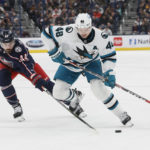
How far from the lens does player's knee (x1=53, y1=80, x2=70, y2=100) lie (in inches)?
139

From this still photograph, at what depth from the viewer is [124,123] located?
10.9ft

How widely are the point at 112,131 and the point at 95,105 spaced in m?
1.28

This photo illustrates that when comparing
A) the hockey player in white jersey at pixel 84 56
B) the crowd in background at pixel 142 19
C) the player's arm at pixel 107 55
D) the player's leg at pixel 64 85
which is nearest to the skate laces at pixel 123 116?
the hockey player in white jersey at pixel 84 56

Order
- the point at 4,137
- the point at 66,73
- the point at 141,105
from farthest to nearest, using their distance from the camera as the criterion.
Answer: the point at 141,105, the point at 66,73, the point at 4,137

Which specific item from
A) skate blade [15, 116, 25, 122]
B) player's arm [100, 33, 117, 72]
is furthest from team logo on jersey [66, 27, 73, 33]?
skate blade [15, 116, 25, 122]

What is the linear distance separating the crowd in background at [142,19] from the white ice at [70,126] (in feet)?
18.9

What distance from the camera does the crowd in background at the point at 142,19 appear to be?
11.1 metres

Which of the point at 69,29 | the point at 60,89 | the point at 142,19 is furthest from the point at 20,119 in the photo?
the point at 142,19

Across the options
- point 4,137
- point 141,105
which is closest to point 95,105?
point 141,105

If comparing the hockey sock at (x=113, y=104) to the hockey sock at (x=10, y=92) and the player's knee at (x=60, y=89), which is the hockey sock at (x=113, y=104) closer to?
the player's knee at (x=60, y=89)

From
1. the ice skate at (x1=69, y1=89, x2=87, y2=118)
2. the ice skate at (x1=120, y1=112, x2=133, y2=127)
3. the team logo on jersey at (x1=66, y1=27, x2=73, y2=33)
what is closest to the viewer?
the ice skate at (x1=120, y1=112, x2=133, y2=127)

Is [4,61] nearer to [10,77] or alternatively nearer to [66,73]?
[10,77]

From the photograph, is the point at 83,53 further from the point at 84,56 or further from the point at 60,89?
the point at 60,89

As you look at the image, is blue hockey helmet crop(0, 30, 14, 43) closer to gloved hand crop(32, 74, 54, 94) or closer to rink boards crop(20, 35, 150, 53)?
gloved hand crop(32, 74, 54, 94)
